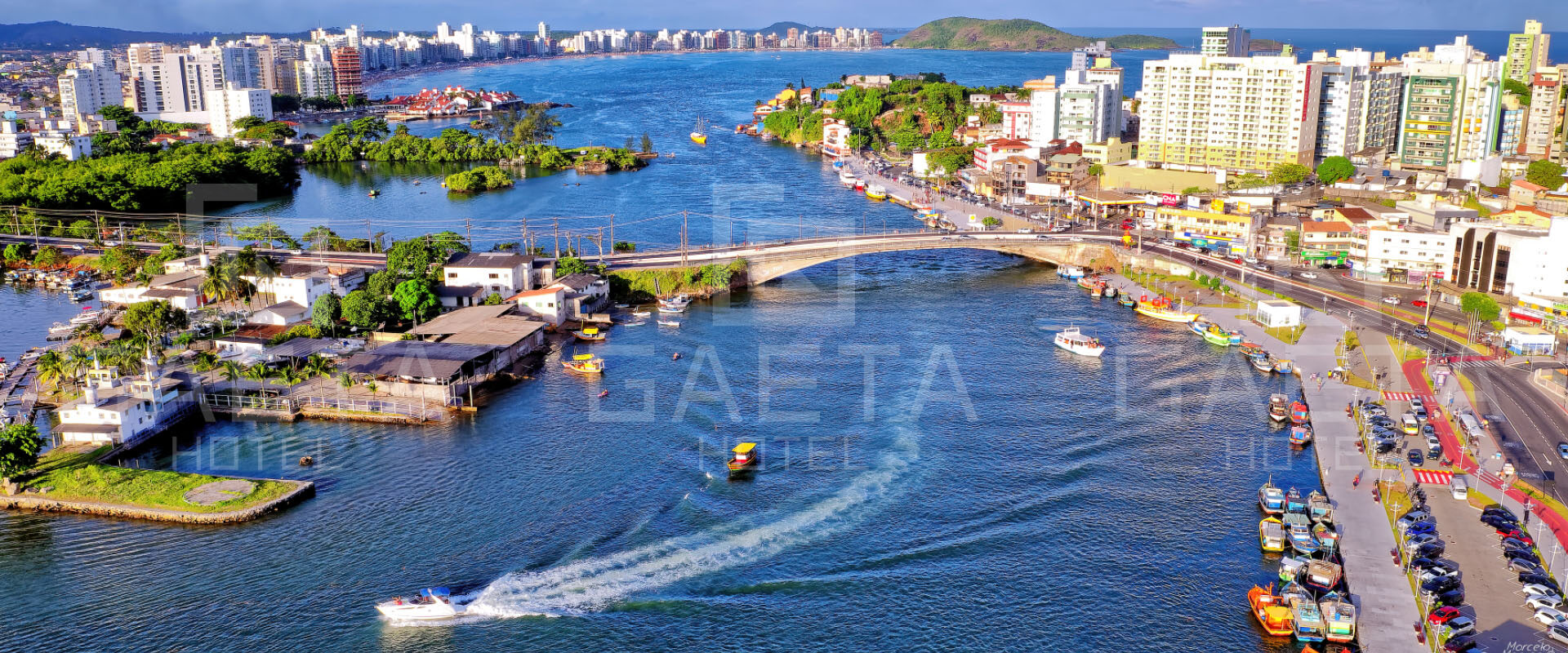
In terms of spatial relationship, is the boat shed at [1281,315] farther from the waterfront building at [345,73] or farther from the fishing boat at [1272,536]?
the waterfront building at [345,73]

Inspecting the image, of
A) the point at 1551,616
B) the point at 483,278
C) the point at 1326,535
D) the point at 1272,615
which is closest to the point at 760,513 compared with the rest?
the point at 1272,615

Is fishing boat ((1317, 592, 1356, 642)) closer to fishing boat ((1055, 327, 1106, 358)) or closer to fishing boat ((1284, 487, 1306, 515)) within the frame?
fishing boat ((1284, 487, 1306, 515))

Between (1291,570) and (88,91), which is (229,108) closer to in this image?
(88,91)

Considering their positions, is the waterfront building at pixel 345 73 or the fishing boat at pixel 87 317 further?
the waterfront building at pixel 345 73

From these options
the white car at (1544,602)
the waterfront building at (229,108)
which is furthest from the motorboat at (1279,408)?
the waterfront building at (229,108)

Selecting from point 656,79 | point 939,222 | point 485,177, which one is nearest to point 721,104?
point 656,79

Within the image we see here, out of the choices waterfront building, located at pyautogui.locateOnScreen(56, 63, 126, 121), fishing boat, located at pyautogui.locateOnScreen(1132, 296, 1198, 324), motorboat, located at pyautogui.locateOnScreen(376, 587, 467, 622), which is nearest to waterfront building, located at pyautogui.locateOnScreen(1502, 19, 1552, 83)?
fishing boat, located at pyautogui.locateOnScreen(1132, 296, 1198, 324)
